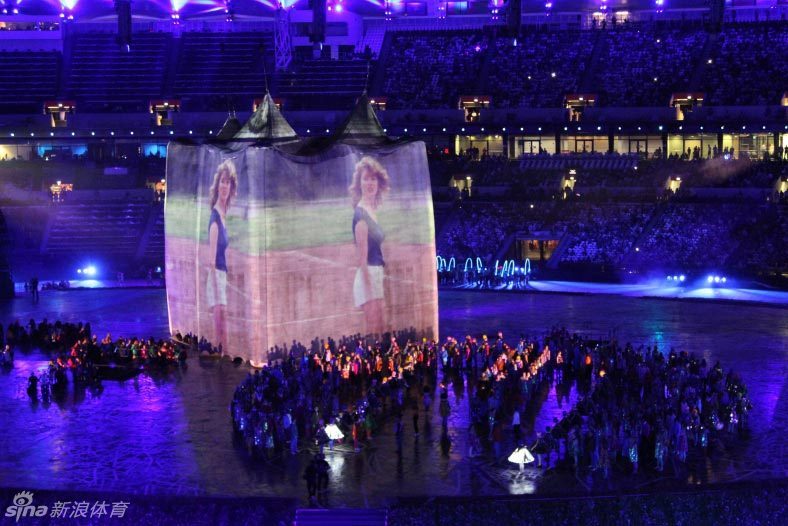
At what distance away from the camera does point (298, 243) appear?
35562mm

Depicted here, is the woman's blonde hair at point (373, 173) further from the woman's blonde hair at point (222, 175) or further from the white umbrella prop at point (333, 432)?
the white umbrella prop at point (333, 432)

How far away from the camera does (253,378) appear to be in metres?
31.5

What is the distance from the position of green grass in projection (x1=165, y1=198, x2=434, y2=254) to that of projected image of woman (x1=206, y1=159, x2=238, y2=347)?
46cm

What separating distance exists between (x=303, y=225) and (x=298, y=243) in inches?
21.4

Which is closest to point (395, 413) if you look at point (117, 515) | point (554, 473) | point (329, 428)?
point (329, 428)

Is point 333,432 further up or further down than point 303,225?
further down

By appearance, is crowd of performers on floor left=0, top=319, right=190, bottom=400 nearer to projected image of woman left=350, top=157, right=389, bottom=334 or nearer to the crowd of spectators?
projected image of woman left=350, top=157, right=389, bottom=334

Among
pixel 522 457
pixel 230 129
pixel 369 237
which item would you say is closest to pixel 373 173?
pixel 369 237

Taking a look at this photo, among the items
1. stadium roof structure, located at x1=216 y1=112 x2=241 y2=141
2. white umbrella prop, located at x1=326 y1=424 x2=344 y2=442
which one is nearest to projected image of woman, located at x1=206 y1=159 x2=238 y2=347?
stadium roof structure, located at x1=216 y1=112 x2=241 y2=141

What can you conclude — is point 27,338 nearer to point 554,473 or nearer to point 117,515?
point 117,515

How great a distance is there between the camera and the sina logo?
78.9 feet

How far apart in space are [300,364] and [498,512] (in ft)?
39.0

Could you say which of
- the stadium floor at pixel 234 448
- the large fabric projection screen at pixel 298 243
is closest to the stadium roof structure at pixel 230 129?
the large fabric projection screen at pixel 298 243

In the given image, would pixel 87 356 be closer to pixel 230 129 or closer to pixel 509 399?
pixel 230 129
